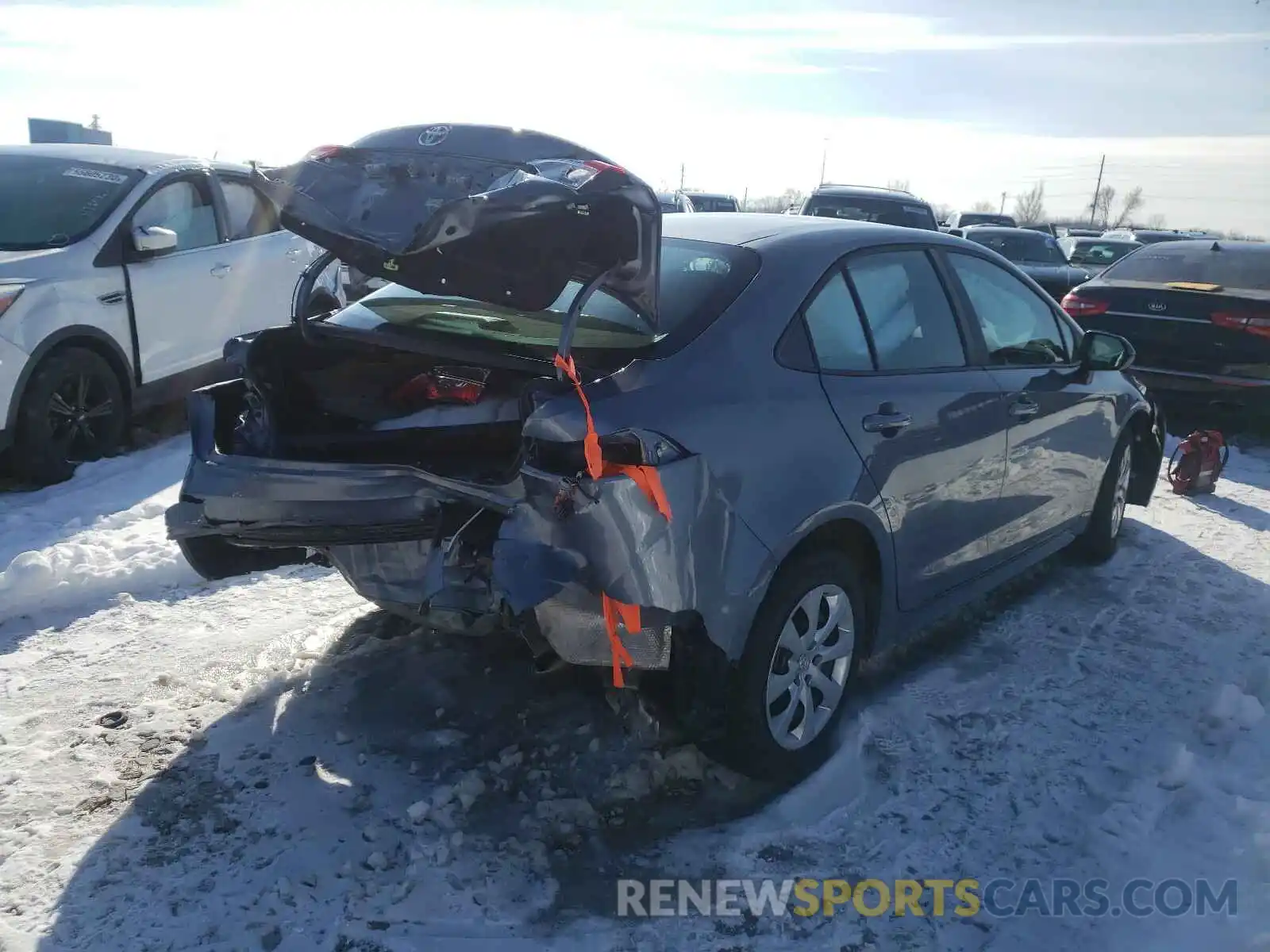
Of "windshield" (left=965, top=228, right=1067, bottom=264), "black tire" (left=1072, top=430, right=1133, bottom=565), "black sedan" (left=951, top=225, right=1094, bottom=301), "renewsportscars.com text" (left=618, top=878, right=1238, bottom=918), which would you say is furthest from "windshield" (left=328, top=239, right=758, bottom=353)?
"windshield" (left=965, top=228, right=1067, bottom=264)

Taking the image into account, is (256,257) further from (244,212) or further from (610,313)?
(610,313)

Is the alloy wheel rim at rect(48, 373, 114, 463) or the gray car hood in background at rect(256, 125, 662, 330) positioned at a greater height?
the gray car hood in background at rect(256, 125, 662, 330)

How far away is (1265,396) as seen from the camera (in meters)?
7.82

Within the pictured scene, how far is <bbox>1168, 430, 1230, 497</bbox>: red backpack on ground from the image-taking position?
6824 mm

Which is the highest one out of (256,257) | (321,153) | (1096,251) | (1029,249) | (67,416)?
(321,153)

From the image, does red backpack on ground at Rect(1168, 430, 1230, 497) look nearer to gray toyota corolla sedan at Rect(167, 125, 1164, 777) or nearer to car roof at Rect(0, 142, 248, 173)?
gray toyota corolla sedan at Rect(167, 125, 1164, 777)

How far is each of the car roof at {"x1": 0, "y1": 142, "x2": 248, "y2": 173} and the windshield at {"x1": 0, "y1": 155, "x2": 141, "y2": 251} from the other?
0.21ft

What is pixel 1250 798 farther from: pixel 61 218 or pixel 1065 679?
pixel 61 218

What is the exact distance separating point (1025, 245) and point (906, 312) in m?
13.1

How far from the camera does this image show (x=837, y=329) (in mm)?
3395

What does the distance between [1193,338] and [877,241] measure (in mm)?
5710

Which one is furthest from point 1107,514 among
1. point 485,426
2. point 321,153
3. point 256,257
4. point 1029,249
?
point 1029,249

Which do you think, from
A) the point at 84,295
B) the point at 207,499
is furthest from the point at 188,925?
the point at 84,295

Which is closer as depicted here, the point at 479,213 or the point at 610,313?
the point at 479,213
